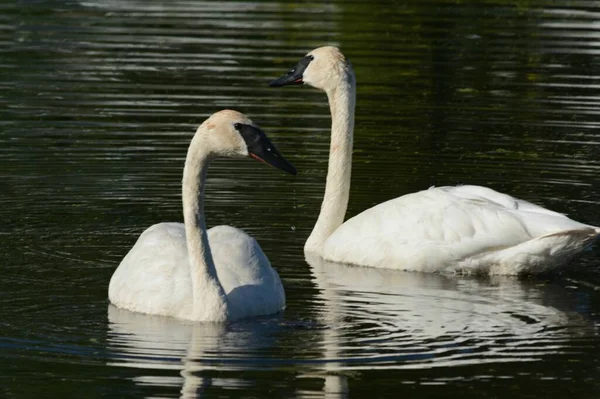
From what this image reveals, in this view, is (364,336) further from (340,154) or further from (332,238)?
(340,154)

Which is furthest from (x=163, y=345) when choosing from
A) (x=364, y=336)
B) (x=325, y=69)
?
(x=325, y=69)

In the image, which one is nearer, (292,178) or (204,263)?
(204,263)

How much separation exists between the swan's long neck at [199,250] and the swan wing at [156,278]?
0.78ft

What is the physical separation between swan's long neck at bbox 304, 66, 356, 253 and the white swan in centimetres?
40

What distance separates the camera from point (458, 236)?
13258mm

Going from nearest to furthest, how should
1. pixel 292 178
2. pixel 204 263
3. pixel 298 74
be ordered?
pixel 204 263 < pixel 298 74 < pixel 292 178

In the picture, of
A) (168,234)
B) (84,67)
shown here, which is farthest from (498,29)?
(168,234)

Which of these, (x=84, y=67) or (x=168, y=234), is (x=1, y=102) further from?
(x=168, y=234)

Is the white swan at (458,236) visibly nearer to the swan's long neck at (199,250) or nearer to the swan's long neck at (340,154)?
the swan's long neck at (340,154)

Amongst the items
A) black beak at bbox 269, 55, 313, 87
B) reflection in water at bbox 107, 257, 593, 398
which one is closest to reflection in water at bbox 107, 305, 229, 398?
reflection in water at bbox 107, 257, 593, 398

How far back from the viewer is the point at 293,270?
13.3m

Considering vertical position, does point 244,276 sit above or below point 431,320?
above

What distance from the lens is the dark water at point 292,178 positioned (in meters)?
9.96

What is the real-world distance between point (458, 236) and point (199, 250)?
2980mm
